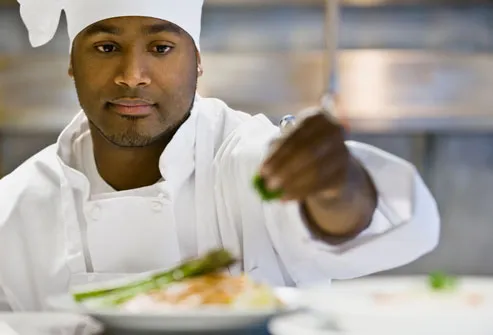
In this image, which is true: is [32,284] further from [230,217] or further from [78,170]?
[230,217]

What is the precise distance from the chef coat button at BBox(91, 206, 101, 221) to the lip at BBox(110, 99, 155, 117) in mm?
181

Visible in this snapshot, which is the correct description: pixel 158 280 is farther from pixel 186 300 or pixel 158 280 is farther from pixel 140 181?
pixel 140 181

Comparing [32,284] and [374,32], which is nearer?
[32,284]

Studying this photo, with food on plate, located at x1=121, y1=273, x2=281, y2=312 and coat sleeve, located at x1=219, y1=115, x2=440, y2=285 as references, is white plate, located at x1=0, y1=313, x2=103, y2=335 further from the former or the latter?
coat sleeve, located at x1=219, y1=115, x2=440, y2=285

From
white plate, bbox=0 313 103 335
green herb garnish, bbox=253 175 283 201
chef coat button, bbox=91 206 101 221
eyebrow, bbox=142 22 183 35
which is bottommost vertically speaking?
white plate, bbox=0 313 103 335

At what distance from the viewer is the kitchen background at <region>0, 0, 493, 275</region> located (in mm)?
2684

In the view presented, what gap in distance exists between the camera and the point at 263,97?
272 cm

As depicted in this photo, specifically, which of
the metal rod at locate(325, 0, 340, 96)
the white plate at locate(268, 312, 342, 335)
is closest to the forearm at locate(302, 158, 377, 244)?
the white plate at locate(268, 312, 342, 335)

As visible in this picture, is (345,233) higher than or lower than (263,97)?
lower

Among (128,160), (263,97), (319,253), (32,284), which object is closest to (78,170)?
(128,160)

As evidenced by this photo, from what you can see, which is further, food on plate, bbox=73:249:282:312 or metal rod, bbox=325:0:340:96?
metal rod, bbox=325:0:340:96

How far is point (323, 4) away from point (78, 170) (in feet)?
4.68

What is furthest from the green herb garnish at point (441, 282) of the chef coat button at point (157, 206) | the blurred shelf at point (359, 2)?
the blurred shelf at point (359, 2)

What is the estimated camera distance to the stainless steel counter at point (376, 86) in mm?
2666
